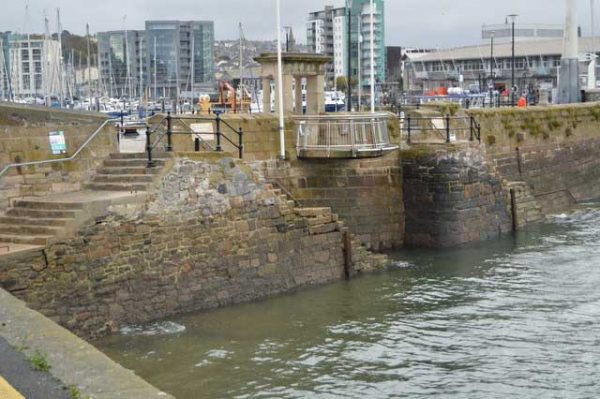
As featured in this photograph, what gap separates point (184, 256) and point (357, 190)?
7751mm

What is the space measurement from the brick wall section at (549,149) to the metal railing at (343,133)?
8038 millimetres

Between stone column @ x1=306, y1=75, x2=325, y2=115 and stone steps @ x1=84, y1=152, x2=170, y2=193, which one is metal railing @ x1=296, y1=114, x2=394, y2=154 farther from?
stone steps @ x1=84, y1=152, x2=170, y2=193

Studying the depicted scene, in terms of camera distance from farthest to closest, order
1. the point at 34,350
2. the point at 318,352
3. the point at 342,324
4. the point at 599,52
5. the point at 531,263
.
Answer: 1. the point at 599,52
2. the point at 531,263
3. the point at 342,324
4. the point at 318,352
5. the point at 34,350

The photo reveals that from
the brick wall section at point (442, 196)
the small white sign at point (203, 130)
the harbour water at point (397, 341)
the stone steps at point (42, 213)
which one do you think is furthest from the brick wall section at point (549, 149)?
the stone steps at point (42, 213)

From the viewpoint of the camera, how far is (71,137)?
1831 cm

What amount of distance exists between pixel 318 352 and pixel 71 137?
23.4ft

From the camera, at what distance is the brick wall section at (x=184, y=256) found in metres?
14.9

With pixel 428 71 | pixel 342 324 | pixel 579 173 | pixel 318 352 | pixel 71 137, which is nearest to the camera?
pixel 318 352

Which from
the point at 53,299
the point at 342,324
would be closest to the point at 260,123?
the point at 342,324

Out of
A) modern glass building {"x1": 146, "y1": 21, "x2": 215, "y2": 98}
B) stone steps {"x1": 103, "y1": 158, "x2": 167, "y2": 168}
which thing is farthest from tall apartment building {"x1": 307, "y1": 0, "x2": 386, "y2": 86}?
stone steps {"x1": 103, "y1": 158, "x2": 167, "y2": 168}

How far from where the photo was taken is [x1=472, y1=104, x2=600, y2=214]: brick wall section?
3152 centimetres

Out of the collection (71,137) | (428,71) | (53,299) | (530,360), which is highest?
(428,71)

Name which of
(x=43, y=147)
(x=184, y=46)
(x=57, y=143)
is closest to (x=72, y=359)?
(x=43, y=147)

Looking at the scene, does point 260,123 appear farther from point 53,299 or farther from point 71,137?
point 53,299
